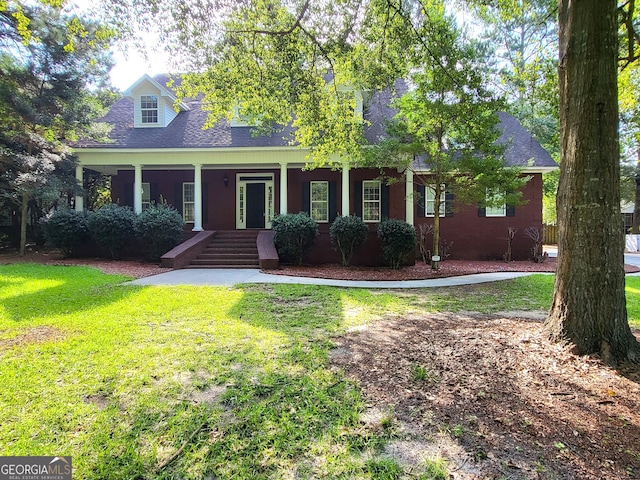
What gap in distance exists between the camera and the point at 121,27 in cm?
680

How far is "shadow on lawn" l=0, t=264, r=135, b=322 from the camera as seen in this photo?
563cm

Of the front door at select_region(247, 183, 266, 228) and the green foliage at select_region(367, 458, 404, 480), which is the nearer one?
the green foliage at select_region(367, 458, 404, 480)

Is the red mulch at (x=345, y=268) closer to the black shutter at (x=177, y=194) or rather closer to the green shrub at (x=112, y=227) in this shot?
the green shrub at (x=112, y=227)

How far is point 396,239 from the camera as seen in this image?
11.3m

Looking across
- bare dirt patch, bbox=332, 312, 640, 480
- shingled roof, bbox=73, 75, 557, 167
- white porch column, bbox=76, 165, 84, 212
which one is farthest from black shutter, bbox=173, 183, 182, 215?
bare dirt patch, bbox=332, 312, 640, 480

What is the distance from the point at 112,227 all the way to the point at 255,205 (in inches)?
214

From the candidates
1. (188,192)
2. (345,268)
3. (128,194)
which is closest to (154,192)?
(128,194)

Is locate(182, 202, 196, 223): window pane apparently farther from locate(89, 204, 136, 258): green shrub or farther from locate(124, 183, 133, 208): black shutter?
locate(89, 204, 136, 258): green shrub

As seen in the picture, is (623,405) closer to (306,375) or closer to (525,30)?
(306,375)

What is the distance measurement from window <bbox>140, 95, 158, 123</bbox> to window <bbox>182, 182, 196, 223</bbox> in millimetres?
3063

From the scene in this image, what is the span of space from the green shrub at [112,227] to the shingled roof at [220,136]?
284 centimetres

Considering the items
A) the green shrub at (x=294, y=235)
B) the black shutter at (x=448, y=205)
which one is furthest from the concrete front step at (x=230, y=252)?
the black shutter at (x=448, y=205)

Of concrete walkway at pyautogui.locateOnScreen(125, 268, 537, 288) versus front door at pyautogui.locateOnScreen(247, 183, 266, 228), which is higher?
front door at pyautogui.locateOnScreen(247, 183, 266, 228)

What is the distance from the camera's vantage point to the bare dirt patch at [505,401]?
6.88 feet
